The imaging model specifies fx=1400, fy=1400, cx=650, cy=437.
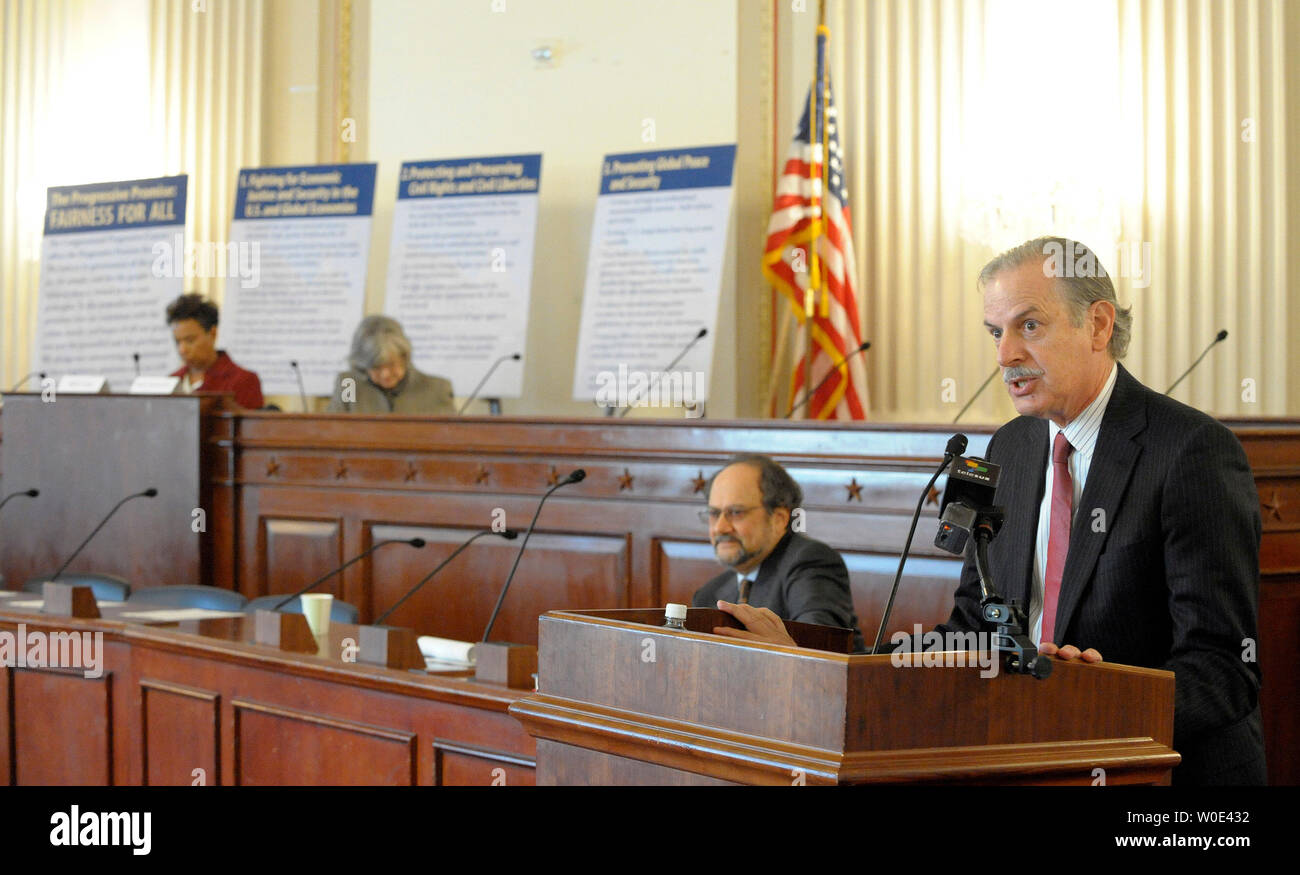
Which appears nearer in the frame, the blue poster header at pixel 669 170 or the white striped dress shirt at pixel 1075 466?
the white striped dress shirt at pixel 1075 466

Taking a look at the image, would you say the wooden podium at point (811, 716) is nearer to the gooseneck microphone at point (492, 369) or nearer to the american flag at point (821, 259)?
the american flag at point (821, 259)

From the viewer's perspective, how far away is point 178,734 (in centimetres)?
348

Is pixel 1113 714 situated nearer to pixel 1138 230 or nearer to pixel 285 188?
pixel 1138 230

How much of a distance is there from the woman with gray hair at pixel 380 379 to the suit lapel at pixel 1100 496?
4.59 m

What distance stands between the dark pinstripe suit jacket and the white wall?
18.0ft

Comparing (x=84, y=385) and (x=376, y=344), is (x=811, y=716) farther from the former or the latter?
(x=84, y=385)

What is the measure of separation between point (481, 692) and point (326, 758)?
519 mm

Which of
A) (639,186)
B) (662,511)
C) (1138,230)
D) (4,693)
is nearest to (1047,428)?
(662,511)

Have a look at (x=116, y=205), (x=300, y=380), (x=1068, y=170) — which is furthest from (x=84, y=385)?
(x=1068, y=170)

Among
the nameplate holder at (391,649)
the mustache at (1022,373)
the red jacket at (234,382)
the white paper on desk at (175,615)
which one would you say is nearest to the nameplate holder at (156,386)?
the red jacket at (234,382)

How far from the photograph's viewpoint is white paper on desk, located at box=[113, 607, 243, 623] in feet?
13.3

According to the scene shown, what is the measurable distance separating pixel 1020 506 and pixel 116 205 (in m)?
7.38

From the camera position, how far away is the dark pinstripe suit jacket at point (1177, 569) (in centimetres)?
193

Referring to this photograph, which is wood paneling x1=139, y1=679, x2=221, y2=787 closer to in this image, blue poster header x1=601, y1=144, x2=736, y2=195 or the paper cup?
the paper cup
